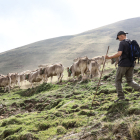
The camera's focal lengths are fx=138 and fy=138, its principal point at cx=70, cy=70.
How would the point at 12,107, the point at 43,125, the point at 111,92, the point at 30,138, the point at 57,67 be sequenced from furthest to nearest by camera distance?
the point at 57,67 < the point at 12,107 < the point at 111,92 < the point at 43,125 < the point at 30,138

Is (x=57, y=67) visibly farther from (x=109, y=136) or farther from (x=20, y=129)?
(x=109, y=136)

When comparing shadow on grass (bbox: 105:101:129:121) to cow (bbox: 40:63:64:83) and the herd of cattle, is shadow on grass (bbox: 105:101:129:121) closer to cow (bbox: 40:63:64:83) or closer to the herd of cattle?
the herd of cattle

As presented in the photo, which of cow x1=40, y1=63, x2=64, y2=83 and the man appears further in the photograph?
cow x1=40, y1=63, x2=64, y2=83

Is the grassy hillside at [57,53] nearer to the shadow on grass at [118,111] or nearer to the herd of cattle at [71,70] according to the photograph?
the herd of cattle at [71,70]

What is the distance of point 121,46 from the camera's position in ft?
16.8

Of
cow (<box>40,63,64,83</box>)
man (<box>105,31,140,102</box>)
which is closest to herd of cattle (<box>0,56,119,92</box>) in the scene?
cow (<box>40,63,64,83</box>)

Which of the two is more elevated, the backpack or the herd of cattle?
the backpack

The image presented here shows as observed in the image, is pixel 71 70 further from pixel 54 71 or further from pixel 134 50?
pixel 134 50

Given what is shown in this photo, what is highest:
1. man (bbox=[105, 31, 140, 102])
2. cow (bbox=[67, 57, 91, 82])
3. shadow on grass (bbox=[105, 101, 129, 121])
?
man (bbox=[105, 31, 140, 102])

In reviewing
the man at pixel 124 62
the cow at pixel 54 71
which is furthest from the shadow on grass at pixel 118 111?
the cow at pixel 54 71

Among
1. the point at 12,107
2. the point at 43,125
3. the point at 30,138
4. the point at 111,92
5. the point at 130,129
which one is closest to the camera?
the point at 130,129

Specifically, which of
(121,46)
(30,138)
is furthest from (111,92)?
(30,138)

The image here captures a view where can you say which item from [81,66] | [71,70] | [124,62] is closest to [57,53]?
[71,70]

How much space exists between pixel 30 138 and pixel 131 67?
14.6ft
